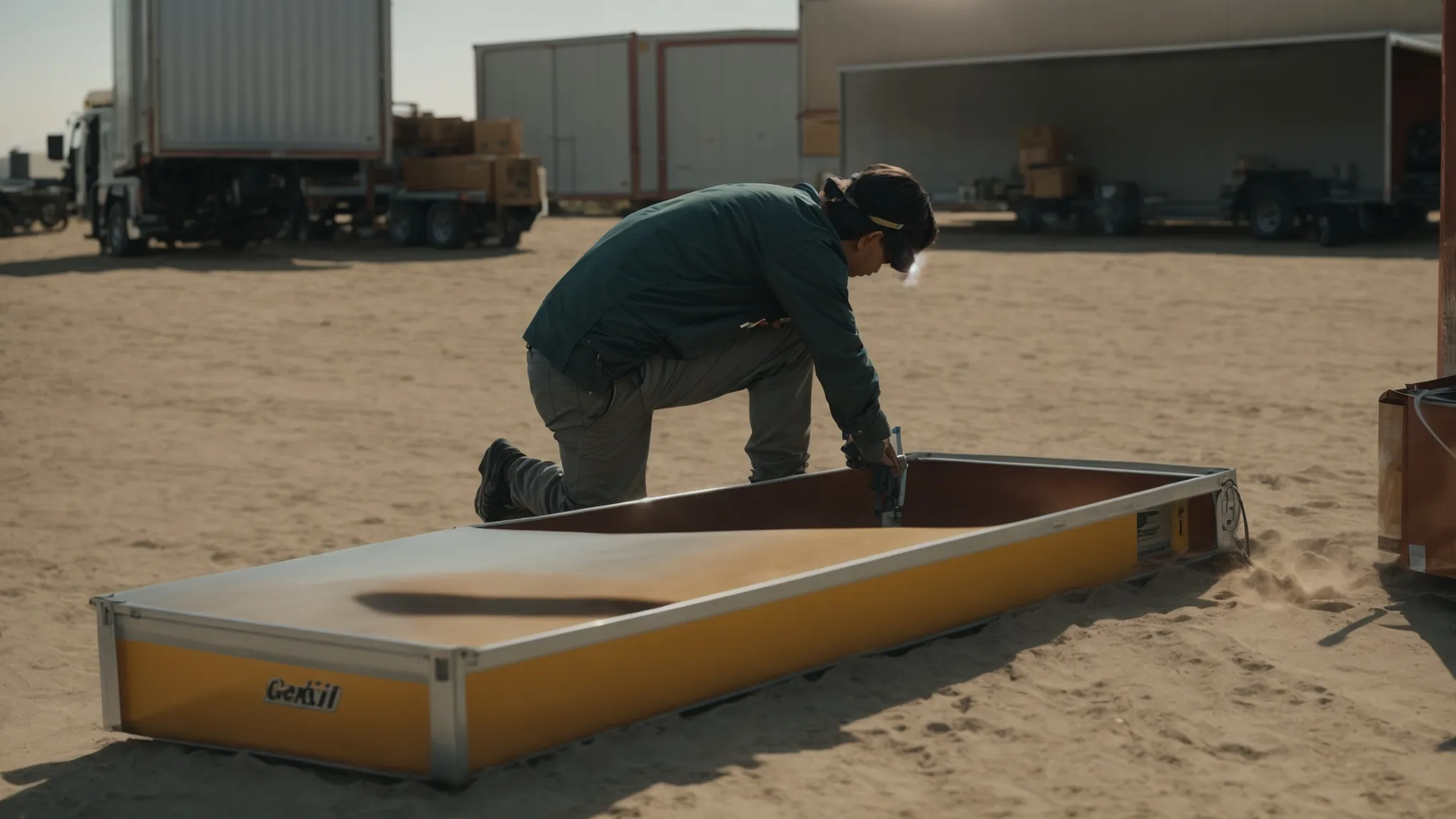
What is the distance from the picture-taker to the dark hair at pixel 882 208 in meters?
4.84

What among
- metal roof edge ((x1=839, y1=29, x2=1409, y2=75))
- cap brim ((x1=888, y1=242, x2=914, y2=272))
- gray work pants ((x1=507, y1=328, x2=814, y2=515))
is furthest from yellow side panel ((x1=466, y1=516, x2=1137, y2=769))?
metal roof edge ((x1=839, y1=29, x2=1409, y2=75))

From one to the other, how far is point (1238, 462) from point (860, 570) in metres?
3.84

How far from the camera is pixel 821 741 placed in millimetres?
3611

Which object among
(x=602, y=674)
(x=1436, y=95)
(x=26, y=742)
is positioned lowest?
(x=26, y=742)

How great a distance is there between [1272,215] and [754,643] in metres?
18.0

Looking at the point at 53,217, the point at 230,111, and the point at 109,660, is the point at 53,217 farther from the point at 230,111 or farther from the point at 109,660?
the point at 109,660

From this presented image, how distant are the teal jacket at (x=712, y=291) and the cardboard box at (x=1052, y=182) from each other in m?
18.4

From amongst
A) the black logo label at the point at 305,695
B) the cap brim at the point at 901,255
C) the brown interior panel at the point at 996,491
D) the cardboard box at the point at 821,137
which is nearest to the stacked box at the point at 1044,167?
the cardboard box at the point at 821,137

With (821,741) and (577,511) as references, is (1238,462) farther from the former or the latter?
(821,741)

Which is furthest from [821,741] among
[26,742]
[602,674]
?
[26,742]

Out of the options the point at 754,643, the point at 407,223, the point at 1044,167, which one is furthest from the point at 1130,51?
the point at 754,643

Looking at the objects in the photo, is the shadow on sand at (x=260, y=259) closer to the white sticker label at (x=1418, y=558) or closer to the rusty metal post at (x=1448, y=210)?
the rusty metal post at (x=1448, y=210)

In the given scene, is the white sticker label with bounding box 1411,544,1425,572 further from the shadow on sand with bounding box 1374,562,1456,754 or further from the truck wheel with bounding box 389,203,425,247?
the truck wheel with bounding box 389,203,425,247

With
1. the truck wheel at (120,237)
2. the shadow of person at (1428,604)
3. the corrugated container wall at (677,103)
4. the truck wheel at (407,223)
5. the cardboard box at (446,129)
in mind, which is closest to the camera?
the shadow of person at (1428,604)
